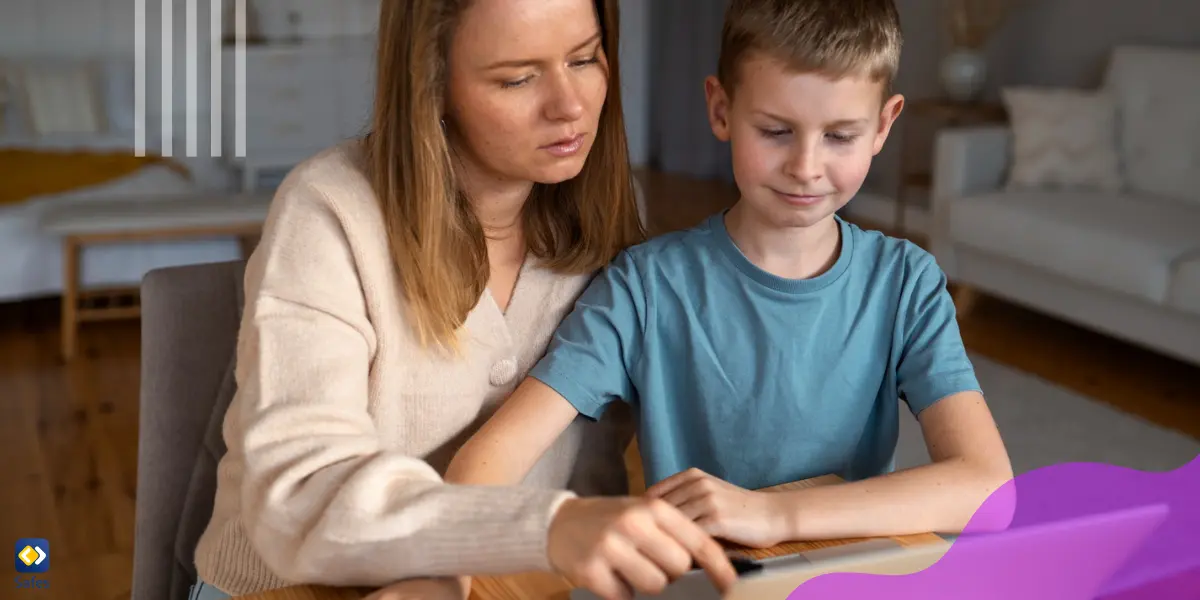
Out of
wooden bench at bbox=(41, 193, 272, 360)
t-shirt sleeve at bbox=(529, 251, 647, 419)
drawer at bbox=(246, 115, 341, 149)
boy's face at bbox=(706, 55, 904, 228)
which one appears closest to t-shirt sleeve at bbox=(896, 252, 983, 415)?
boy's face at bbox=(706, 55, 904, 228)

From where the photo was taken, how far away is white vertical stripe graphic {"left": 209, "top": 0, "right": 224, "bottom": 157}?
6016 millimetres

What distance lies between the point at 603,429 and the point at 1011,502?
0.38 meters

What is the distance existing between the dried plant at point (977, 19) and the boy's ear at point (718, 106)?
399cm

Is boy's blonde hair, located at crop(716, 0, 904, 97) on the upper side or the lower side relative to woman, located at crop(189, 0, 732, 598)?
upper

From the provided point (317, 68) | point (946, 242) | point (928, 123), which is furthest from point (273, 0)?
point (946, 242)

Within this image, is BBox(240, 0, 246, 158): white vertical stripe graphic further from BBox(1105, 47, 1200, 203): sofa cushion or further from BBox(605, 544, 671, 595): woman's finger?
BBox(605, 544, 671, 595): woman's finger

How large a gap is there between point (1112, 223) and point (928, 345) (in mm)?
2776

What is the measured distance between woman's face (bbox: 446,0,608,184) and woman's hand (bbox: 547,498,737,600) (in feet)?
1.24

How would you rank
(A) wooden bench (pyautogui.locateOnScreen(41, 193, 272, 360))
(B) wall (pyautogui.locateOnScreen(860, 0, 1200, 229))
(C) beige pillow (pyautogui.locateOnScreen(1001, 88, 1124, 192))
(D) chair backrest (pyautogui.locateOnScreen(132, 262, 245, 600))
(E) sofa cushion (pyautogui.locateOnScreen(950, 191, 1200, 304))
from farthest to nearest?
1. (B) wall (pyautogui.locateOnScreen(860, 0, 1200, 229))
2. (C) beige pillow (pyautogui.locateOnScreen(1001, 88, 1124, 192))
3. (A) wooden bench (pyautogui.locateOnScreen(41, 193, 272, 360))
4. (E) sofa cushion (pyautogui.locateOnScreen(950, 191, 1200, 304))
5. (D) chair backrest (pyautogui.locateOnScreen(132, 262, 245, 600))

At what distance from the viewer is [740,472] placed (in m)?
1.10

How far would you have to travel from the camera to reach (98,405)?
3311 millimetres

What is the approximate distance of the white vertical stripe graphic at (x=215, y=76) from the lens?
6.02 meters

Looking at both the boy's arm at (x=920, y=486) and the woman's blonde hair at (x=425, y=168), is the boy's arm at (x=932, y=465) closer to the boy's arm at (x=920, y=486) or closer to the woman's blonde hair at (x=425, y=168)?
the boy's arm at (x=920, y=486)

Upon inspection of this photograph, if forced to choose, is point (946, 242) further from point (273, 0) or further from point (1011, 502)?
point (273, 0)
